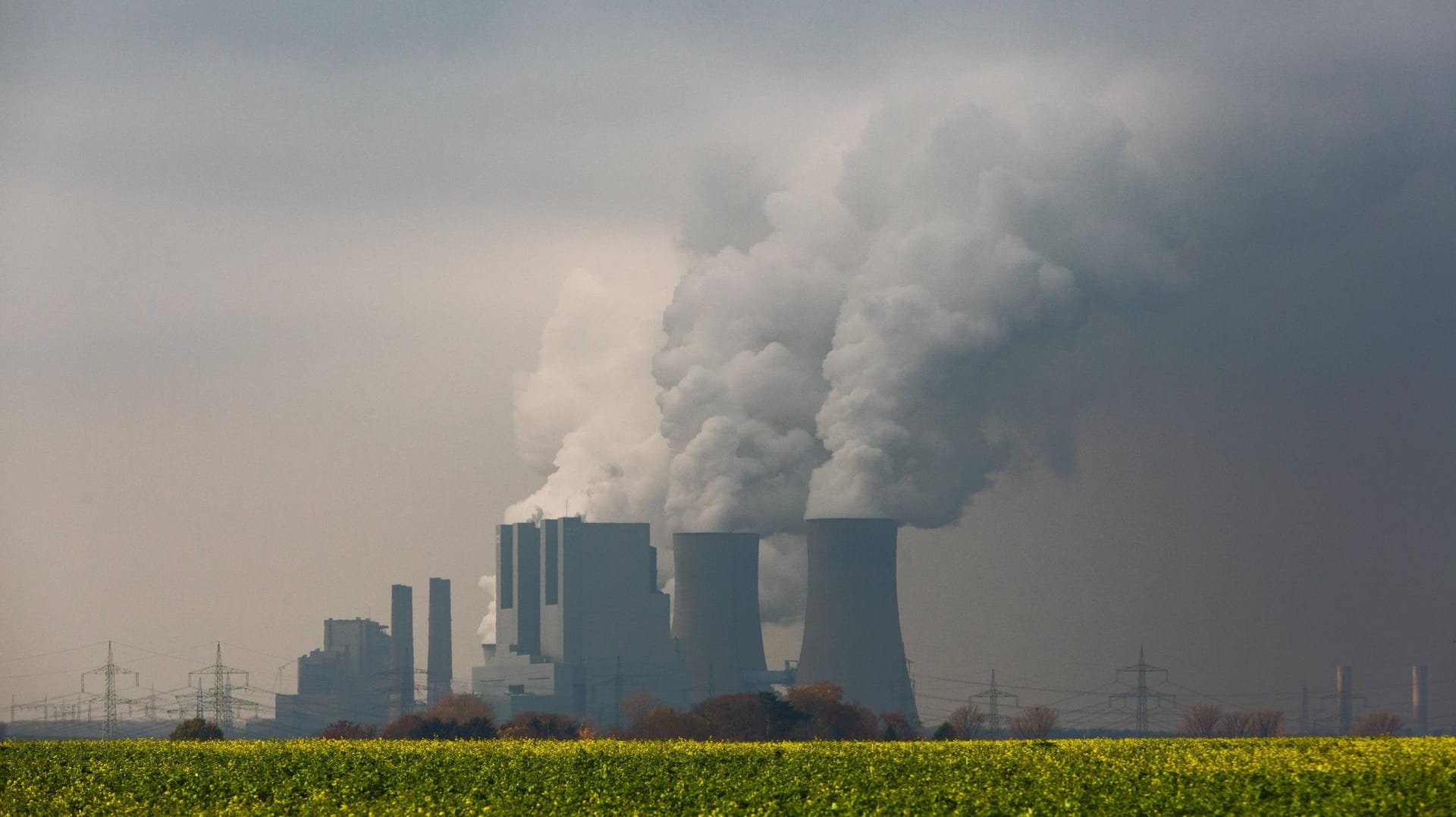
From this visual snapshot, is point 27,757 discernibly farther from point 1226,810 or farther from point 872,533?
point 872,533

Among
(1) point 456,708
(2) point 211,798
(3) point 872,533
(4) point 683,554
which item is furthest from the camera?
(1) point 456,708

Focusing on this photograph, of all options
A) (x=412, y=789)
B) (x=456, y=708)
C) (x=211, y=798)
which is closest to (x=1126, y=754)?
(x=412, y=789)

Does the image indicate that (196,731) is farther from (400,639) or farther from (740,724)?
(400,639)

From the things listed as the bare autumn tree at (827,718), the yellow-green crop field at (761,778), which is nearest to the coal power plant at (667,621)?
the bare autumn tree at (827,718)

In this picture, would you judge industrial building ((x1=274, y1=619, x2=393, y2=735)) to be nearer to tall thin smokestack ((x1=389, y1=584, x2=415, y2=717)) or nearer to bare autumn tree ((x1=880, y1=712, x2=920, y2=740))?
tall thin smokestack ((x1=389, y1=584, x2=415, y2=717))

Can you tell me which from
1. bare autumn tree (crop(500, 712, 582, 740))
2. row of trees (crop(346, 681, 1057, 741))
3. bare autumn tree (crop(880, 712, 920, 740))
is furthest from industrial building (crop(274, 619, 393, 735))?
bare autumn tree (crop(880, 712, 920, 740))

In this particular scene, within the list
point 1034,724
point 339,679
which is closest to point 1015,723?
point 1034,724
